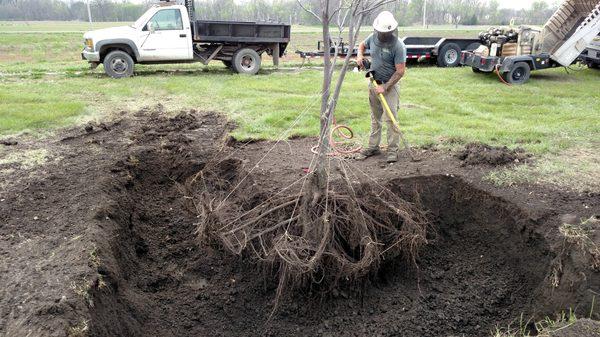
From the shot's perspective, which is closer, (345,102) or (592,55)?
(345,102)

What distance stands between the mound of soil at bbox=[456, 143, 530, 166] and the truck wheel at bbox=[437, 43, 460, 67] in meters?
9.58

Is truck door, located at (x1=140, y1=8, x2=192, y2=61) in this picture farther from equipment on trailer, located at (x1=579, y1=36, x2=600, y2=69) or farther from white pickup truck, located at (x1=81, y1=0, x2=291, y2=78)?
equipment on trailer, located at (x1=579, y1=36, x2=600, y2=69)

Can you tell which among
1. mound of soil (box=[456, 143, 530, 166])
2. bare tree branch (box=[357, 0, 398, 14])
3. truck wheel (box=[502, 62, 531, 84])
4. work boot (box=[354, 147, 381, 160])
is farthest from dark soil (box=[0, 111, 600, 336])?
truck wheel (box=[502, 62, 531, 84])

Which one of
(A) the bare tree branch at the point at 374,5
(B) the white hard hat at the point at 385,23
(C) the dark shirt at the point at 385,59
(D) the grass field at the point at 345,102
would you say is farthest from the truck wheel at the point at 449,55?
(A) the bare tree branch at the point at 374,5

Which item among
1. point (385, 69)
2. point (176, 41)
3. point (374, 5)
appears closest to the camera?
point (374, 5)

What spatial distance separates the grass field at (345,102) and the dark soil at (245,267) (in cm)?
72

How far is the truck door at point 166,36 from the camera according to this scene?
1285 centimetres

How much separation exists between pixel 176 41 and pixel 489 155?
9632 mm

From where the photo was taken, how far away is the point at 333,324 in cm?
434

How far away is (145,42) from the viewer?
504 inches

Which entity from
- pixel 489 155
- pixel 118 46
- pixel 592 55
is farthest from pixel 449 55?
pixel 489 155

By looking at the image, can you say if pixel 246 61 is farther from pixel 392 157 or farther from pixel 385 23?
pixel 385 23

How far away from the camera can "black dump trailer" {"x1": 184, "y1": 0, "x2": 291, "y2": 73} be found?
43.8ft

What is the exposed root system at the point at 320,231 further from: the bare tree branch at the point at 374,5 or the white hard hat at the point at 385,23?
the white hard hat at the point at 385,23
